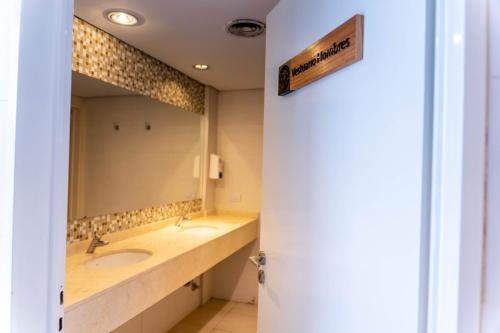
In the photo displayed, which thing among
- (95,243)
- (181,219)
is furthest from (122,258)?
(181,219)

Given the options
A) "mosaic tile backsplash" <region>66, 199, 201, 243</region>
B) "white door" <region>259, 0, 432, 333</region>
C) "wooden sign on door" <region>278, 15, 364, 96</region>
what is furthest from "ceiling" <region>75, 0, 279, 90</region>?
"mosaic tile backsplash" <region>66, 199, 201, 243</region>

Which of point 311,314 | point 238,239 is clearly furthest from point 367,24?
point 238,239

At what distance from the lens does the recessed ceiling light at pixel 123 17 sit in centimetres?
174

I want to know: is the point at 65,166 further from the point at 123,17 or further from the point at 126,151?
the point at 126,151

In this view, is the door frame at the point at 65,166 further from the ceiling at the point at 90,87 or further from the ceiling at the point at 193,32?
the ceiling at the point at 90,87

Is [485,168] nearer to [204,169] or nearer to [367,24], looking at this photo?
[367,24]

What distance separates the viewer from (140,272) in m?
1.58

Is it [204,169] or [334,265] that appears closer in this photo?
[334,265]

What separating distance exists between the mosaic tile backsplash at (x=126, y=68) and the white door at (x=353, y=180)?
4.00ft

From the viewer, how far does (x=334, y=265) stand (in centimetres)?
90

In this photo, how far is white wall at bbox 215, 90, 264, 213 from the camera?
3436 millimetres

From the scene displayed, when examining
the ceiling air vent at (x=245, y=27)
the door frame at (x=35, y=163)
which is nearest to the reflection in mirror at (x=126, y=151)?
the ceiling air vent at (x=245, y=27)

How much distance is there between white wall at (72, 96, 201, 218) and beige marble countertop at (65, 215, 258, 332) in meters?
0.29

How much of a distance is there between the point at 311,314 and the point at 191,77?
259 centimetres
